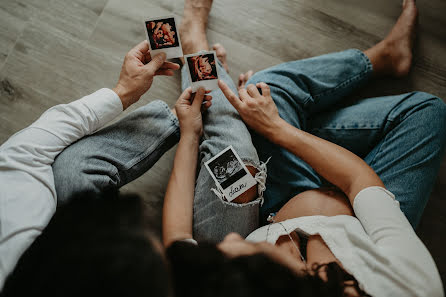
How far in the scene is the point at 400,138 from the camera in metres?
1.16

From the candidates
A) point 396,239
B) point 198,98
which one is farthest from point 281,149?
point 396,239

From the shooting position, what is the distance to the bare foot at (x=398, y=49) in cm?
149

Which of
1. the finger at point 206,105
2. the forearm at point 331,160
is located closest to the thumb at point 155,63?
the finger at point 206,105

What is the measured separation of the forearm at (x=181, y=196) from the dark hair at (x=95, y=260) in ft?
1.14

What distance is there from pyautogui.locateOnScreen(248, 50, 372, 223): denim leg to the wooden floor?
27 centimetres

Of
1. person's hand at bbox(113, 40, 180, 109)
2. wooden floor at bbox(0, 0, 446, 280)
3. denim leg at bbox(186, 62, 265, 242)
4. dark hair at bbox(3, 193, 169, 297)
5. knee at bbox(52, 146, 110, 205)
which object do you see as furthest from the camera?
wooden floor at bbox(0, 0, 446, 280)

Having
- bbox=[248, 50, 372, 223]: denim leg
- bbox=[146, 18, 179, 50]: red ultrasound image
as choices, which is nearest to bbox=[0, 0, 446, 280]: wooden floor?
bbox=[248, 50, 372, 223]: denim leg

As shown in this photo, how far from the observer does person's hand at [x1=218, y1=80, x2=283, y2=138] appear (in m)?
1.18

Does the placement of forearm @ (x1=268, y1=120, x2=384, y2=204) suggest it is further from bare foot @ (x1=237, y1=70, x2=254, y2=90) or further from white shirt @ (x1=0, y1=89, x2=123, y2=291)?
white shirt @ (x1=0, y1=89, x2=123, y2=291)

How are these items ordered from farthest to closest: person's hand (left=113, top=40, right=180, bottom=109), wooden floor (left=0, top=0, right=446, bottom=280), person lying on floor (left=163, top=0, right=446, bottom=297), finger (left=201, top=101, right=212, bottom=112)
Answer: wooden floor (left=0, top=0, right=446, bottom=280), finger (left=201, top=101, right=212, bottom=112), person's hand (left=113, top=40, right=180, bottom=109), person lying on floor (left=163, top=0, right=446, bottom=297)

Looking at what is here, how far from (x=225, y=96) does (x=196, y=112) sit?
0.51 feet

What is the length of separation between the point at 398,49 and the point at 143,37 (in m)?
1.40

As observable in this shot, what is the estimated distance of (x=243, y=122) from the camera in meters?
1.26

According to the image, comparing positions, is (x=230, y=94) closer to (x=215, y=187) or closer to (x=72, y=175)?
(x=215, y=187)
